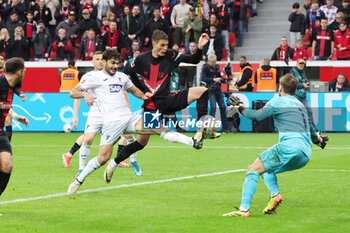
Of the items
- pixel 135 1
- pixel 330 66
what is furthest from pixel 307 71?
pixel 135 1

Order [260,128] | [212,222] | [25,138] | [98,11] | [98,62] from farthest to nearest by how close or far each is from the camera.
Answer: [98,11], [260,128], [25,138], [98,62], [212,222]

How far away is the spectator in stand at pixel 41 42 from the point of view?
93.6 ft

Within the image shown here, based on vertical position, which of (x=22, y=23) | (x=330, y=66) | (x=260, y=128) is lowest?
(x=260, y=128)

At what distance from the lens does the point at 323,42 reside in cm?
2550

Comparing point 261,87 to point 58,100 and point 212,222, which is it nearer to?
point 58,100

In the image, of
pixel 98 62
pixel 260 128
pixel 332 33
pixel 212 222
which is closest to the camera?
pixel 212 222

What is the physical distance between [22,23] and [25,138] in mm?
8219

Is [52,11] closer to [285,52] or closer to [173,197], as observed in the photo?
[285,52]

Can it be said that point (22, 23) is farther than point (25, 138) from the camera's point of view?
Yes

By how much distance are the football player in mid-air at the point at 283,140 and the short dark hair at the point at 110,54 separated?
2.82m

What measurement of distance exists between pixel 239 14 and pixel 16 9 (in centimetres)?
Answer: 949

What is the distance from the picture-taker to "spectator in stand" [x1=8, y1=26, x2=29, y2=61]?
2766 cm

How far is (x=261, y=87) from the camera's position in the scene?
78.9 ft

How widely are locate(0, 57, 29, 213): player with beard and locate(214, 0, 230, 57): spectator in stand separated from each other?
59.1 feet
